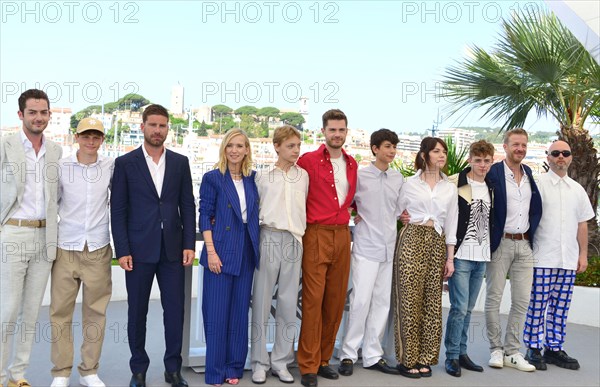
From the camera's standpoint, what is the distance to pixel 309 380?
4223mm

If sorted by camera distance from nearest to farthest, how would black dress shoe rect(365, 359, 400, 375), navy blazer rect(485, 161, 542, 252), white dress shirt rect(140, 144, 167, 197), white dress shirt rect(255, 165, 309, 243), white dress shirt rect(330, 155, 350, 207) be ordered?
white dress shirt rect(140, 144, 167, 197)
white dress shirt rect(255, 165, 309, 243)
white dress shirt rect(330, 155, 350, 207)
black dress shoe rect(365, 359, 400, 375)
navy blazer rect(485, 161, 542, 252)

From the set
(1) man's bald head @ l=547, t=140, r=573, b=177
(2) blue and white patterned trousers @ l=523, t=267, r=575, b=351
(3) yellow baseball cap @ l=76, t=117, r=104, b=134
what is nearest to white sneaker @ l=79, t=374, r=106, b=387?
(3) yellow baseball cap @ l=76, t=117, r=104, b=134

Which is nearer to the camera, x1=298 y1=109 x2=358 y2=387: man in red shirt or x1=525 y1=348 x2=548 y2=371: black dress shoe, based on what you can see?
x1=298 y1=109 x2=358 y2=387: man in red shirt

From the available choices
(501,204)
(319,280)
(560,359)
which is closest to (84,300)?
(319,280)

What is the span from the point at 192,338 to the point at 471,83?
16.1 feet

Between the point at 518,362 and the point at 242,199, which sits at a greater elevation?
the point at 242,199

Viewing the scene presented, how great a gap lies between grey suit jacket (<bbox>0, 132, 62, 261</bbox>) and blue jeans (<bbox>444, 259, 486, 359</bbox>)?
103 inches

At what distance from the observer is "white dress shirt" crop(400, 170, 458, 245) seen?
4.47m

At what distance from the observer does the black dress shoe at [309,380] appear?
165 inches

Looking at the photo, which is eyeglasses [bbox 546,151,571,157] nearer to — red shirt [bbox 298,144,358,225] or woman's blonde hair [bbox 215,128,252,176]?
red shirt [bbox 298,144,358,225]

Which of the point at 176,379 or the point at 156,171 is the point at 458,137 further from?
the point at 176,379

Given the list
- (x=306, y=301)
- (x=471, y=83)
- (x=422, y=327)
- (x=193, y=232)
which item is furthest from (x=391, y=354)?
(x=471, y=83)

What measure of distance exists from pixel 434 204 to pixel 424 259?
1.23ft

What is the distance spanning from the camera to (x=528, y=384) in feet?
14.8
